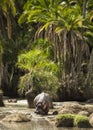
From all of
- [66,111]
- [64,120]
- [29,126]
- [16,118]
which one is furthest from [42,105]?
[29,126]

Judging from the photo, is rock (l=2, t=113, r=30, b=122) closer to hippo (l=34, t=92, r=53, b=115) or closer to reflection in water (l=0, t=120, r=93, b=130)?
reflection in water (l=0, t=120, r=93, b=130)

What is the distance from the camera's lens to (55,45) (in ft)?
113

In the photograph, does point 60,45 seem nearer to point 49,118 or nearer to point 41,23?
point 41,23

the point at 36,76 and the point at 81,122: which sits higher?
the point at 81,122


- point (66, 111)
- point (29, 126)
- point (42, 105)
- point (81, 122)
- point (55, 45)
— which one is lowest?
point (66, 111)

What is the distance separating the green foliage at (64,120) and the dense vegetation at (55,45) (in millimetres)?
12191

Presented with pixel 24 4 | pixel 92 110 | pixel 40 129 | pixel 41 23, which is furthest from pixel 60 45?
pixel 40 129

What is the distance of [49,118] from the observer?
18.3 meters

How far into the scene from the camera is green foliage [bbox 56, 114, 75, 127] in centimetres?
1634

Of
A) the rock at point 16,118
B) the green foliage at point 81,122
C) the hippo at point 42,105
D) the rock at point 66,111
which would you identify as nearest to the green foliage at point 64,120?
the green foliage at point 81,122

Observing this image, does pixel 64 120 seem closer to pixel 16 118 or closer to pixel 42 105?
pixel 16 118

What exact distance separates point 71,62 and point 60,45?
163 centimetres

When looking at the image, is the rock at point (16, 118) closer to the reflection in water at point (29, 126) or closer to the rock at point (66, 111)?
the reflection in water at point (29, 126)

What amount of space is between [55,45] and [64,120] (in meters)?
18.5
